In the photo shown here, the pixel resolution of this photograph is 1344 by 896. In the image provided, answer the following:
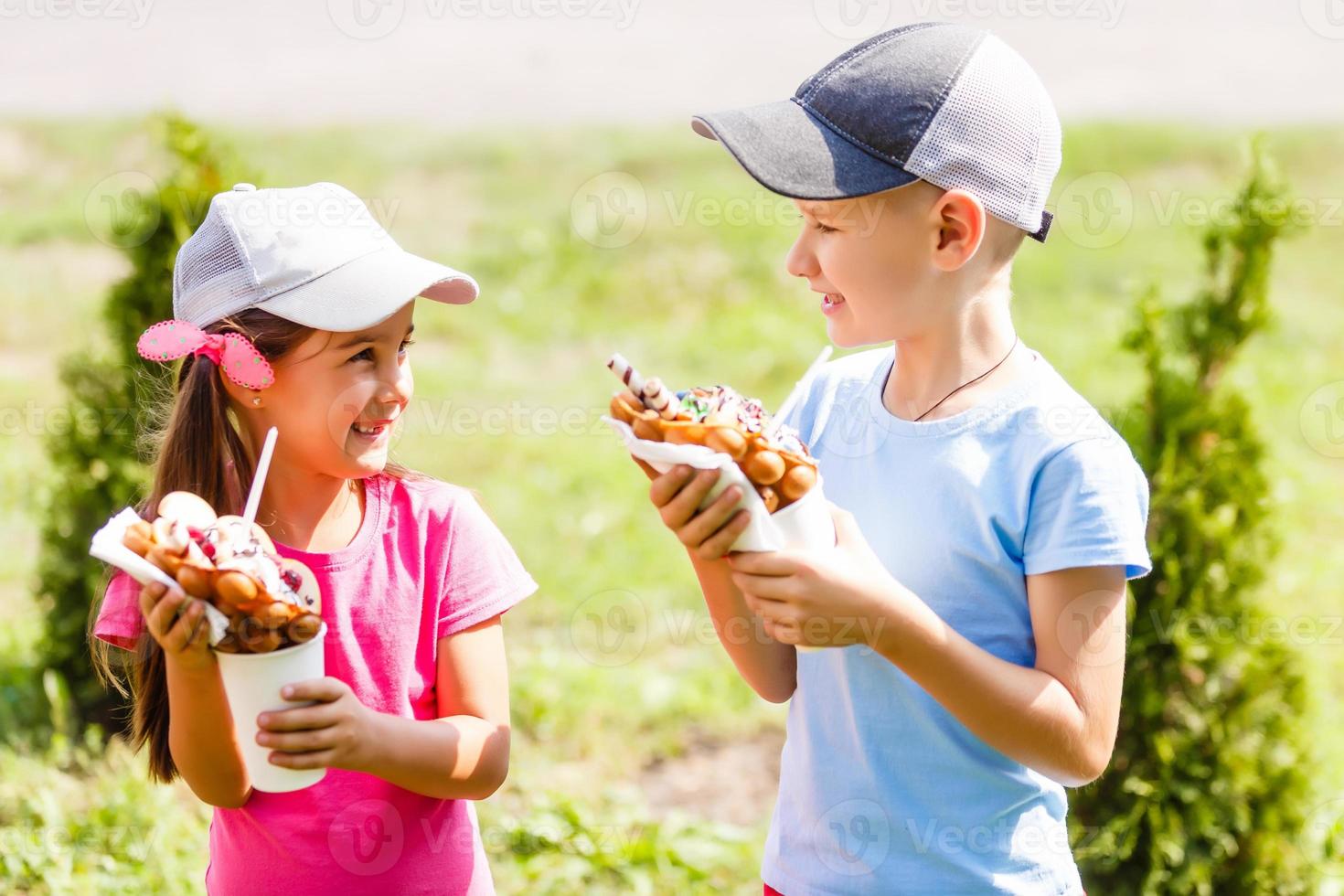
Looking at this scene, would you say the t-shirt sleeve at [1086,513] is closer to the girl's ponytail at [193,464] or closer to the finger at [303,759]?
the finger at [303,759]

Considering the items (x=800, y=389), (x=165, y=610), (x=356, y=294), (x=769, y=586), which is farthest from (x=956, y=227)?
(x=165, y=610)

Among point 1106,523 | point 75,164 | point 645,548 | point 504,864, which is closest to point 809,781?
point 1106,523

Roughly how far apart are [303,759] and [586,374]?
6.76 m

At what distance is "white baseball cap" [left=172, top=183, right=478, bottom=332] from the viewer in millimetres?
2016

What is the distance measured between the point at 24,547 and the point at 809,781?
5.50 meters

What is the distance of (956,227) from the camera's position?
6.13 feet

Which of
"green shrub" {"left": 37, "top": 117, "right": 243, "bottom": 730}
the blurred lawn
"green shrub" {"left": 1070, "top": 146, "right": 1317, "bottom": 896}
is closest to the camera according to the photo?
"green shrub" {"left": 1070, "top": 146, "right": 1317, "bottom": 896}

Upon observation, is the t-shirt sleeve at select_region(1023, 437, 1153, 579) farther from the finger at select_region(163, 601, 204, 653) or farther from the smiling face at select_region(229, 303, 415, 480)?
the finger at select_region(163, 601, 204, 653)

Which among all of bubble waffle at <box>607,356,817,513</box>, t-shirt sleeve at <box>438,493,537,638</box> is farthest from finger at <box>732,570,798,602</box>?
t-shirt sleeve at <box>438,493,537,638</box>

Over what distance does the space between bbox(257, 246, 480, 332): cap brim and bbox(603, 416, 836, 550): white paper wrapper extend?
488 millimetres

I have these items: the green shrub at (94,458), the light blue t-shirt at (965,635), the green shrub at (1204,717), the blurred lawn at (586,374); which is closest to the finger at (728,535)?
the light blue t-shirt at (965,635)

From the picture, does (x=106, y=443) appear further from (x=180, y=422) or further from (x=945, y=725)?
(x=945, y=725)

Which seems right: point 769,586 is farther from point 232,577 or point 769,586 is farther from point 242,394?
point 242,394

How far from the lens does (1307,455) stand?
7.76 metres
